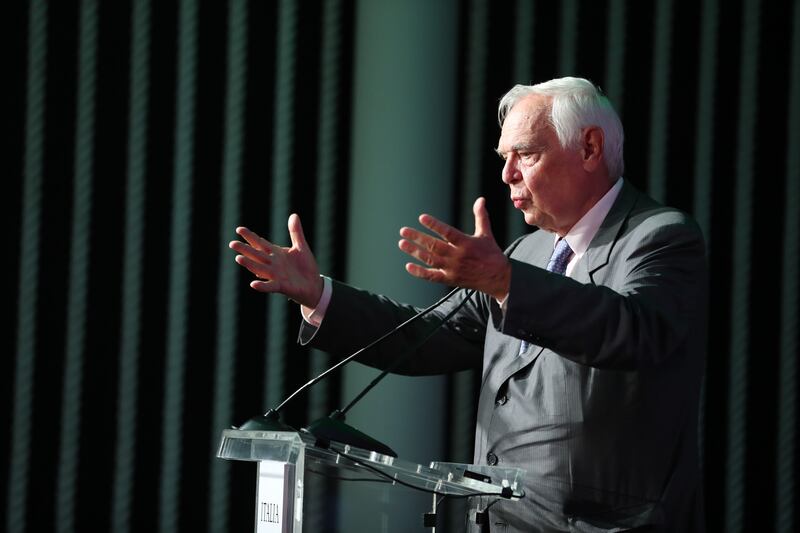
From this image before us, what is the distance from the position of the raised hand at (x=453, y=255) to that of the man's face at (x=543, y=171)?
0.49 meters

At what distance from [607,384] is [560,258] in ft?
1.04

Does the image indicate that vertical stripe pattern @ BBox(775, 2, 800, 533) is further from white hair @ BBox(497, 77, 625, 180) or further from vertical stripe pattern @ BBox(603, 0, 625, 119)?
white hair @ BBox(497, 77, 625, 180)

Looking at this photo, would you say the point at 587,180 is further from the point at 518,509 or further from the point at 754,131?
the point at 754,131

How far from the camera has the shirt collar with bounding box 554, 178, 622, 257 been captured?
67.4 inches

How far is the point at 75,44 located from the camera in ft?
9.69

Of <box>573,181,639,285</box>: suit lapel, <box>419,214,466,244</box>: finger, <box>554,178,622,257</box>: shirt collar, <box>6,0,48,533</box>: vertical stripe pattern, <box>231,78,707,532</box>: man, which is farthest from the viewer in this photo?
<box>6,0,48,533</box>: vertical stripe pattern

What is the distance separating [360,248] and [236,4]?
2.71ft

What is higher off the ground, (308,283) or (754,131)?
(754,131)

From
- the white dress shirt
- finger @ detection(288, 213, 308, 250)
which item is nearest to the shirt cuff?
→ the white dress shirt

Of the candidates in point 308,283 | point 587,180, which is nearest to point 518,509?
point 308,283

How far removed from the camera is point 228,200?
2.91 meters

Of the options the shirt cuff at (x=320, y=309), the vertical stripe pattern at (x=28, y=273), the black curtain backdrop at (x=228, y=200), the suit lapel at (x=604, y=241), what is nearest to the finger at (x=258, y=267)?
the shirt cuff at (x=320, y=309)

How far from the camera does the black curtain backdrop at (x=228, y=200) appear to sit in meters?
2.86

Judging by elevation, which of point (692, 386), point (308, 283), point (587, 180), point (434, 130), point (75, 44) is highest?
point (75, 44)
